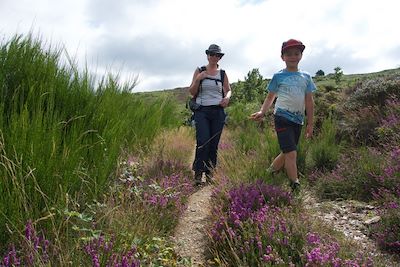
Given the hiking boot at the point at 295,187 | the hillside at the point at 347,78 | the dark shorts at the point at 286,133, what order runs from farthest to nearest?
the hillside at the point at 347,78, the dark shorts at the point at 286,133, the hiking boot at the point at 295,187

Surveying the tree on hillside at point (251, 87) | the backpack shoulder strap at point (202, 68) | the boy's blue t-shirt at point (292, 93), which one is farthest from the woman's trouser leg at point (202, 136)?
the tree on hillside at point (251, 87)

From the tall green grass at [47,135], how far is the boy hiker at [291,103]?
75.0 inches

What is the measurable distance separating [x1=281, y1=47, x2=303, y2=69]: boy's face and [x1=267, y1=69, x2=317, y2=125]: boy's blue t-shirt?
112 millimetres

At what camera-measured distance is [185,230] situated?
161 inches

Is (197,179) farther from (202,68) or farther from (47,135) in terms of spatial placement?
(47,135)

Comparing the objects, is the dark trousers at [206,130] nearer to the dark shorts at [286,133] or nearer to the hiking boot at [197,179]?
the hiking boot at [197,179]

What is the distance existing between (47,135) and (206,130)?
329 centimetres

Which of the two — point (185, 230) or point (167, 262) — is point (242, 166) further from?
point (167, 262)

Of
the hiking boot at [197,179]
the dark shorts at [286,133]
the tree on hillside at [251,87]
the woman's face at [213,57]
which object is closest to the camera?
the dark shorts at [286,133]

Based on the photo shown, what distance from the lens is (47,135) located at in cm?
312

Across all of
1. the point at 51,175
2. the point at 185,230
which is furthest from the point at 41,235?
the point at 185,230

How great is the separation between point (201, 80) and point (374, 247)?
3.53 m

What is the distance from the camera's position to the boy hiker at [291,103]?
16.0 feet

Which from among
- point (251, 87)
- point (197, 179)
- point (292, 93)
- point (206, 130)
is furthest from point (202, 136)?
point (251, 87)
